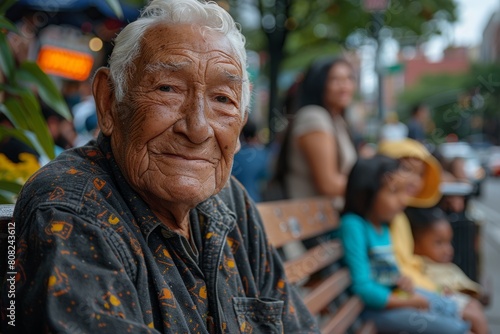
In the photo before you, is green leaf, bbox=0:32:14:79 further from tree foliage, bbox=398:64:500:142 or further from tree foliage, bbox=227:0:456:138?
tree foliage, bbox=227:0:456:138

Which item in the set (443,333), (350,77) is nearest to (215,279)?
(443,333)

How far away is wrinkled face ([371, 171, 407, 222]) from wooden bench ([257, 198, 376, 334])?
290 mm

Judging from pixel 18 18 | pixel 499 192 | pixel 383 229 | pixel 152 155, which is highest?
pixel 18 18

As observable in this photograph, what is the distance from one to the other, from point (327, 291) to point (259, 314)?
138 centimetres

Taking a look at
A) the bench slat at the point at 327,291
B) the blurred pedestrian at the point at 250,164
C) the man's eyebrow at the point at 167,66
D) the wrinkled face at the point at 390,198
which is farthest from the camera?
the blurred pedestrian at the point at 250,164

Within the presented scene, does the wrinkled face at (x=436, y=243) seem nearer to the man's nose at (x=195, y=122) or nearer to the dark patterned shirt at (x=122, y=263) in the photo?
the dark patterned shirt at (x=122, y=263)

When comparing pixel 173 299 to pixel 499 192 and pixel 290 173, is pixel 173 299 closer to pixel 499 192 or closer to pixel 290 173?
pixel 290 173

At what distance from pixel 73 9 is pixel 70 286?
21.3ft

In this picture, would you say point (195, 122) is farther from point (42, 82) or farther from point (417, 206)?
point (417, 206)

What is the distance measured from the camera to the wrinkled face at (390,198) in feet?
11.6

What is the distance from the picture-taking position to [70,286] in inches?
49.7

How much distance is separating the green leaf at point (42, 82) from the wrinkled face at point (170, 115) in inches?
28.2

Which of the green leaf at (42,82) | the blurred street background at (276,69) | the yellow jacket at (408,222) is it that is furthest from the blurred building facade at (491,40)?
the green leaf at (42,82)

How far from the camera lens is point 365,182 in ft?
11.7
